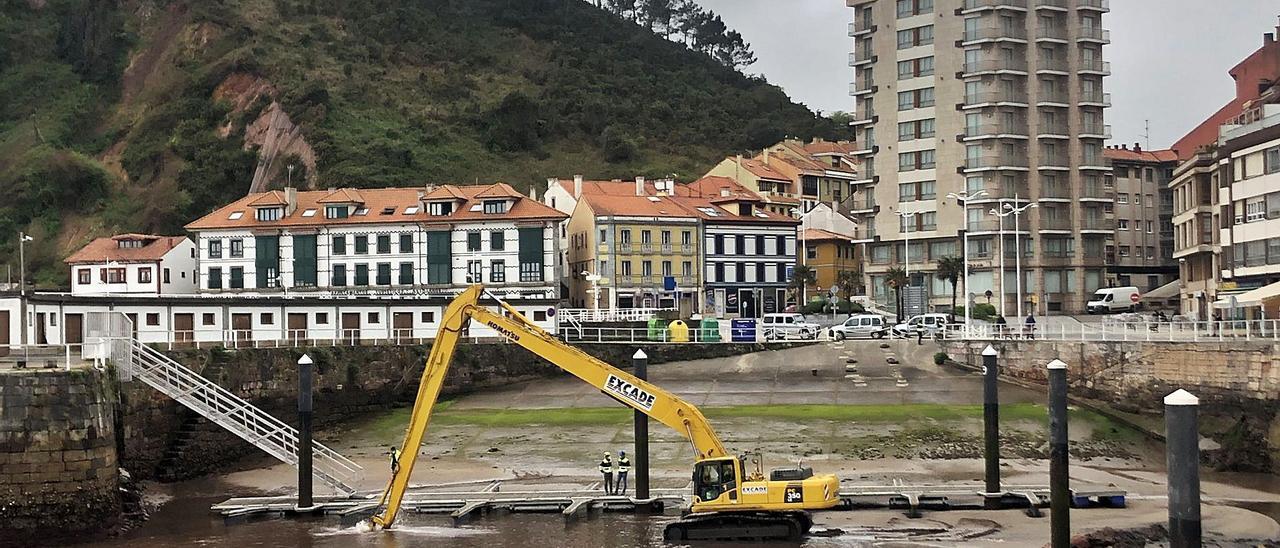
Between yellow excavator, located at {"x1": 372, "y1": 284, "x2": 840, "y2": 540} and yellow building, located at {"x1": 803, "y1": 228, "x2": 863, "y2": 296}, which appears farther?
yellow building, located at {"x1": 803, "y1": 228, "x2": 863, "y2": 296}

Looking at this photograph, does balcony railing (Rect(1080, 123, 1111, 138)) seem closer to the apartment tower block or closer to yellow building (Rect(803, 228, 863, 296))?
the apartment tower block

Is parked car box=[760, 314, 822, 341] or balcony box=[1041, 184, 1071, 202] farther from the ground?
balcony box=[1041, 184, 1071, 202]

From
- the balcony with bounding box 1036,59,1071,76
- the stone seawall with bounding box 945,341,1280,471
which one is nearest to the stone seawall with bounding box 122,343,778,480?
the stone seawall with bounding box 945,341,1280,471

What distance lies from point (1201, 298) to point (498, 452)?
47942 millimetres

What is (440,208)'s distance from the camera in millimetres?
84125

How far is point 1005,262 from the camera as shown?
98000 mm

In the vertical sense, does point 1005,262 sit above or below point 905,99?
below

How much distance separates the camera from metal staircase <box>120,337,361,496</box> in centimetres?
Result: 4341

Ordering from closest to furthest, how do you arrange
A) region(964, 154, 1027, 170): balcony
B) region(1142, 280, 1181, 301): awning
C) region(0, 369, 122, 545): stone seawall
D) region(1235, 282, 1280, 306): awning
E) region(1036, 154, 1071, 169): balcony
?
region(0, 369, 122, 545): stone seawall, region(1235, 282, 1280, 306): awning, region(1142, 280, 1181, 301): awning, region(964, 154, 1027, 170): balcony, region(1036, 154, 1071, 169): balcony

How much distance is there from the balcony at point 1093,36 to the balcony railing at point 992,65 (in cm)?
454

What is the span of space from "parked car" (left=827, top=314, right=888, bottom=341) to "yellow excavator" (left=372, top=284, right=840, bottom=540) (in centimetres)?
3065

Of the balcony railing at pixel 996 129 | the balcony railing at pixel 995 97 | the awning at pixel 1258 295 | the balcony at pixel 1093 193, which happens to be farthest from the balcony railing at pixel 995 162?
the awning at pixel 1258 295

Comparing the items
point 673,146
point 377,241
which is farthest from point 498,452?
point 673,146

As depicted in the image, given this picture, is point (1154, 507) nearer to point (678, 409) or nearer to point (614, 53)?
point (678, 409)
